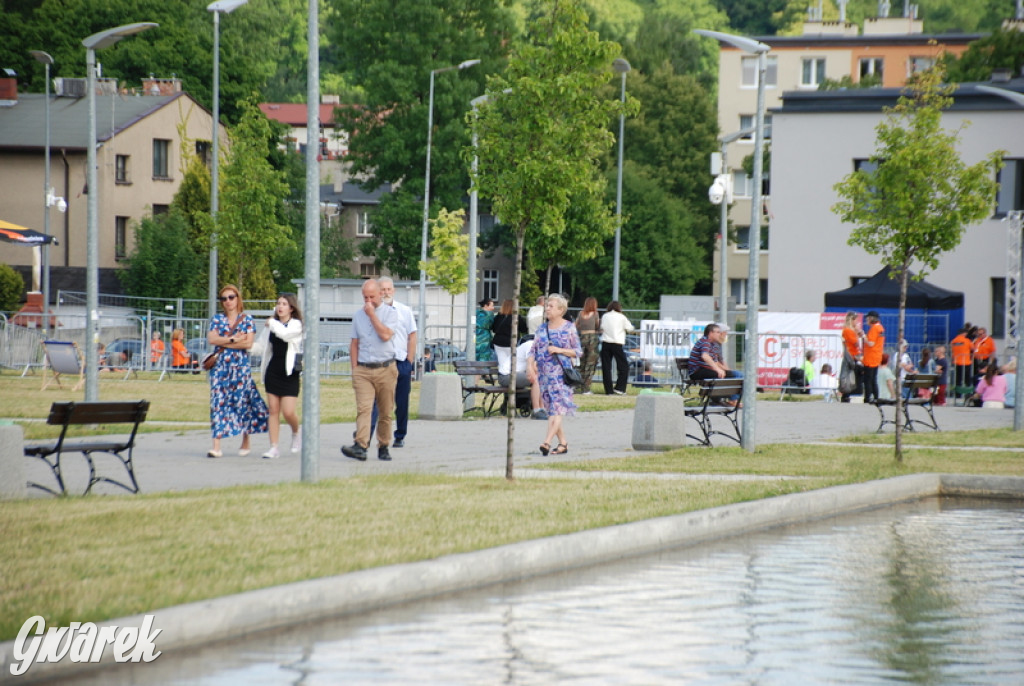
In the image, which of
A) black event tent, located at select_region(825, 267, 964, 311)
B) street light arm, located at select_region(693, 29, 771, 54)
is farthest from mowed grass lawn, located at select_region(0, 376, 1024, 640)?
black event tent, located at select_region(825, 267, 964, 311)

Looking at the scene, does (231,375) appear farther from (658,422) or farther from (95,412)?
(658,422)

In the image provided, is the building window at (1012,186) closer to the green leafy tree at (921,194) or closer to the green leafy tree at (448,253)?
the green leafy tree at (448,253)

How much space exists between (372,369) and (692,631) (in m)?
7.90

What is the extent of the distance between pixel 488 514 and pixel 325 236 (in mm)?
63079

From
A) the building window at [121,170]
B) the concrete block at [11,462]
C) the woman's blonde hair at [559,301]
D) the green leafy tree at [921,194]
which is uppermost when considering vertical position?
the building window at [121,170]

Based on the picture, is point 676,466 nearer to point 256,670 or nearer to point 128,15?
point 256,670

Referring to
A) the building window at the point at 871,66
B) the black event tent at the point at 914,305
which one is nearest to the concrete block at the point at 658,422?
the black event tent at the point at 914,305

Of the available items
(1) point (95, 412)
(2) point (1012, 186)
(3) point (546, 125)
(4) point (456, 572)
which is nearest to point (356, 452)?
(1) point (95, 412)

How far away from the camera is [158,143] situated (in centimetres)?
6178

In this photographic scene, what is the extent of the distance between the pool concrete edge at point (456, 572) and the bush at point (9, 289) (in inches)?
1558

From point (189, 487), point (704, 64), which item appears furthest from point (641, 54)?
point (189, 487)

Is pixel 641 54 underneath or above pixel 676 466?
above

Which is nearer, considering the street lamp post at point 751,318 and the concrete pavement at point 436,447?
the concrete pavement at point 436,447

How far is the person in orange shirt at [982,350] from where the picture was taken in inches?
1172
